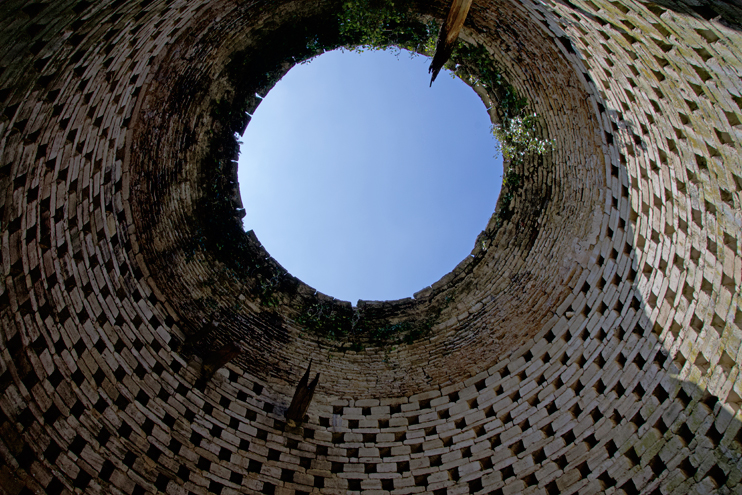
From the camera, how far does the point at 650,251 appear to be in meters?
9.07

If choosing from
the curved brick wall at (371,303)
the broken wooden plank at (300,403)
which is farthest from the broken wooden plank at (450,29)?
the broken wooden plank at (300,403)

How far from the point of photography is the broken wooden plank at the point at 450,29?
905cm

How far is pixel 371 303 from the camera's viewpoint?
12172 millimetres

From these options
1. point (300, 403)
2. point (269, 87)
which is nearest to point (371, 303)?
point (300, 403)

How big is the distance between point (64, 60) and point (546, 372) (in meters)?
9.90

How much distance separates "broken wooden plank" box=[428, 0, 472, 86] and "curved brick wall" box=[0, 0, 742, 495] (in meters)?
1.41

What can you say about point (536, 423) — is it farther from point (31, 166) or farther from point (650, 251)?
point (31, 166)

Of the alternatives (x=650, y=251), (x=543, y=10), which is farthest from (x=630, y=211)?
(x=543, y=10)

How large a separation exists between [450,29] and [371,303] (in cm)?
616

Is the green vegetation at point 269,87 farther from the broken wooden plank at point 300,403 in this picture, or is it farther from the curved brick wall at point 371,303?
the broken wooden plank at point 300,403

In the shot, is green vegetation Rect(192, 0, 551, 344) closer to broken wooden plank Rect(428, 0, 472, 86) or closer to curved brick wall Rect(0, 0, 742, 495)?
curved brick wall Rect(0, 0, 742, 495)

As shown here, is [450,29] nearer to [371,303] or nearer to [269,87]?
[269,87]

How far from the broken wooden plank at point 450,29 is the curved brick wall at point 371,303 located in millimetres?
1406

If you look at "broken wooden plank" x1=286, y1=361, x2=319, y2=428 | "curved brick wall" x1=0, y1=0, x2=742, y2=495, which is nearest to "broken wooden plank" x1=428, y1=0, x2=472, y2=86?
"curved brick wall" x1=0, y1=0, x2=742, y2=495
